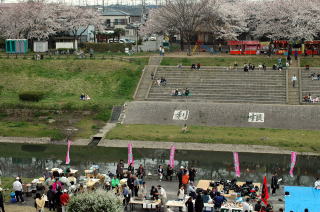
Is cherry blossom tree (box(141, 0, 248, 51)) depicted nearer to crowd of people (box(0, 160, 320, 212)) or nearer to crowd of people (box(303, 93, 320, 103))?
crowd of people (box(303, 93, 320, 103))

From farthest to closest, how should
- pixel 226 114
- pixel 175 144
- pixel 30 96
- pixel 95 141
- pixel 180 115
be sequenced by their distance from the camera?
pixel 30 96 < pixel 180 115 < pixel 226 114 < pixel 95 141 < pixel 175 144

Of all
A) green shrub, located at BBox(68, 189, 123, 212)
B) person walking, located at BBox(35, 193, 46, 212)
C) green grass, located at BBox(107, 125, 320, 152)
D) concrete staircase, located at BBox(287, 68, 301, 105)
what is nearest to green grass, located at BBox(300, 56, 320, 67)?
concrete staircase, located at BBox(287, 68, 301, 105)

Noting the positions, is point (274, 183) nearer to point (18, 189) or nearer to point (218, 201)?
point (218, 201)

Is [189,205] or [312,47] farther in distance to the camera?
[312,47]

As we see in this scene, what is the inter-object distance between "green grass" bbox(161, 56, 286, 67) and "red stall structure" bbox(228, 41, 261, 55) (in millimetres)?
4178

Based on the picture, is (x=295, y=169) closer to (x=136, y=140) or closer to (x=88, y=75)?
(x=136, y=140)

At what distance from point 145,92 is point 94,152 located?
55.9 feet

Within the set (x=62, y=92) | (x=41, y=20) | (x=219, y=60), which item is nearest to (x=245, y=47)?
(x=219, y=60)

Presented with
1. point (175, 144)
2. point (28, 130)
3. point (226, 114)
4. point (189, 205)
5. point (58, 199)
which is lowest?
point (175, 144)

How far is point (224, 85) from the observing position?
200ft

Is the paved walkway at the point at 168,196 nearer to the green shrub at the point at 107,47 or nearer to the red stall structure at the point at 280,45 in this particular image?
the red stall structure at the point at 280,45

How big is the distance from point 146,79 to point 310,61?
67.0 feet

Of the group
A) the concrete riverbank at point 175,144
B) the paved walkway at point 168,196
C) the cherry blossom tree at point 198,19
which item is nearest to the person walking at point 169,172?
the paved walkway at point 168,196

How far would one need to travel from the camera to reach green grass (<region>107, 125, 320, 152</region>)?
4512 centimetres
